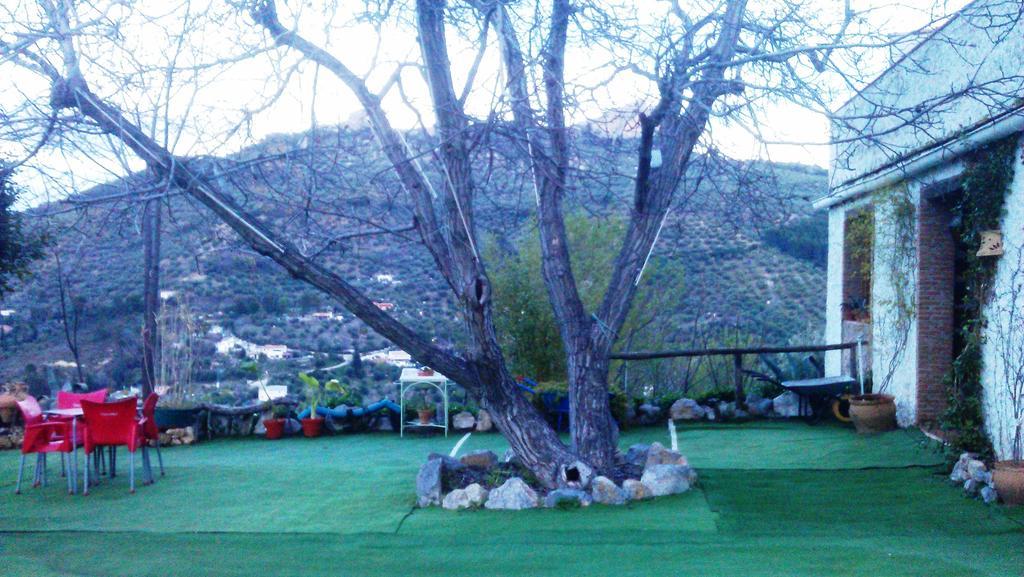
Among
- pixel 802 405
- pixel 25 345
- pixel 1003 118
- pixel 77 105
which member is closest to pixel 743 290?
pixel 802 405

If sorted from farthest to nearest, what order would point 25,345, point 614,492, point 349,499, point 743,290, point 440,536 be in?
1. point 743,290
2. point 25,345
3. point 349,499
4. point 614,492
5. point 440,536

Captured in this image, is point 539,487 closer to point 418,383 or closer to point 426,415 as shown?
point 418,383

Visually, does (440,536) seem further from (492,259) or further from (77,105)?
(492,259)

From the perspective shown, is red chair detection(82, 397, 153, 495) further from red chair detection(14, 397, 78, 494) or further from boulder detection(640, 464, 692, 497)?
boulder detection(640, 464, 692, 497)

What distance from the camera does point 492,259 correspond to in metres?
14.7

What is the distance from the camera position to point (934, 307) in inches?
388

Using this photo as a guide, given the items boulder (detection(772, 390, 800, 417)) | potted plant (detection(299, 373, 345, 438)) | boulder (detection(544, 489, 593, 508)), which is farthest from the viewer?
potted plant (detection(299, 373, 345, 438))

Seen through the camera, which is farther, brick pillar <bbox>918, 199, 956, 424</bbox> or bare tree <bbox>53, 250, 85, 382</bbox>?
bare tree <bbox>53, 250, 85, 382</bbox>

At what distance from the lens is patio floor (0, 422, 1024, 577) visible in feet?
18.8

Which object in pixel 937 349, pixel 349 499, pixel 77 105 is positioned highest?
pixel 77 105

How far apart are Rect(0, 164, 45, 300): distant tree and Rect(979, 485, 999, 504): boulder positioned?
994cm

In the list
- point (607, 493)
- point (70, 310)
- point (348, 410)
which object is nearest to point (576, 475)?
point (607, 493)

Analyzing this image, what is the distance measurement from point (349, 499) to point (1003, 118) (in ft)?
20.5

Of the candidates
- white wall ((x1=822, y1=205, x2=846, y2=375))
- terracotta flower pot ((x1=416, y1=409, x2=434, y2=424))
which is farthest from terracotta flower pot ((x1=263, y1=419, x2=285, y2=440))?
white wall ((x1=822, y1=205, x2=846, y2=375))
